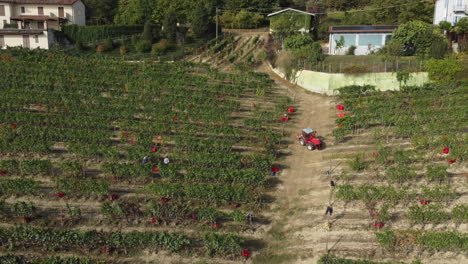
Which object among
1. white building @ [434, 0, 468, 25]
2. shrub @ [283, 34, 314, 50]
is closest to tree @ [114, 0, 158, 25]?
shrub @ [283, 34, 314, 50]

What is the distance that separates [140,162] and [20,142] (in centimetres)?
840

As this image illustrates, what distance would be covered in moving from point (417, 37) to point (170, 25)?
3428 cm

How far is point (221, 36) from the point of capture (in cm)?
6425

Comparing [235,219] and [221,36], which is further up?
[221,36]

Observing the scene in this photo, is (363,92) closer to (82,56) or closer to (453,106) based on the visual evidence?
(453,106)

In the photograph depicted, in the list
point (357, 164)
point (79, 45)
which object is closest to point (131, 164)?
point (357, 164)

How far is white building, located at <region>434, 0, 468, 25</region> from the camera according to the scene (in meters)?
51.6

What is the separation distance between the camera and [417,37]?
155 ft

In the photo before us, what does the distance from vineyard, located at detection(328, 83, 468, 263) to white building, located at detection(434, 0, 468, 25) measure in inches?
701

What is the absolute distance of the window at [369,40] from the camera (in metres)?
53.8

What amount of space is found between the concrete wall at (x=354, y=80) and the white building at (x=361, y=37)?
11.7 m

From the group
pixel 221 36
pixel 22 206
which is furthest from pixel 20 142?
pixel 221 36

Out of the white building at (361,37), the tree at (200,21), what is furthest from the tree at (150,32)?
the white building at (361,37)

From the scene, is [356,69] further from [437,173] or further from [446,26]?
[437,173]
